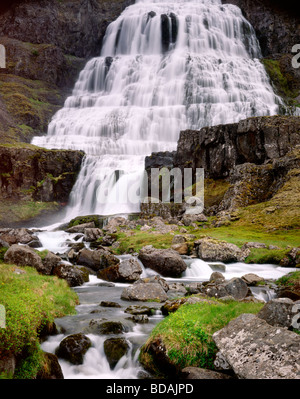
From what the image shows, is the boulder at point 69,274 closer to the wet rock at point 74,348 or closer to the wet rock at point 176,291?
the wet rock at point 176,291

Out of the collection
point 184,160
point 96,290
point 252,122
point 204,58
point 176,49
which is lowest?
point 96,290

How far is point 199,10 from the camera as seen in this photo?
3278 inches

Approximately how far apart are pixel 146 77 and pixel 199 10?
3133cm

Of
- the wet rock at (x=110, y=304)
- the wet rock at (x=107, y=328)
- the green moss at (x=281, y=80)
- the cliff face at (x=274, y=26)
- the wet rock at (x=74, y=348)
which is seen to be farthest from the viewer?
the cliff face at (x=274, y=26)

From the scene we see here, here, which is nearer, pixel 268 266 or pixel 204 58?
pixel 268 266

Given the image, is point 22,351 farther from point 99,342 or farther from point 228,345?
point 228,345

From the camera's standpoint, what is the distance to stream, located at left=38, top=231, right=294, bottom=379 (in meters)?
7.00

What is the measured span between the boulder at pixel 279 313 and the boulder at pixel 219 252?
11.7 meters

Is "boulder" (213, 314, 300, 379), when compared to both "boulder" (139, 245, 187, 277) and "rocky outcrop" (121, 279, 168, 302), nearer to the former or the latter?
"rocky outcrop" (121, 279, 168, 302)

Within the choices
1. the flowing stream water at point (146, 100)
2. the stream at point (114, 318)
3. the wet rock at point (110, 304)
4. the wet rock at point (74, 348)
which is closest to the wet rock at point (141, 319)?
the stream at point (114, 318)

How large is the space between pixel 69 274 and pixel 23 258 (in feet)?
7.50

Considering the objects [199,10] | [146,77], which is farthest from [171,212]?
[199,10]

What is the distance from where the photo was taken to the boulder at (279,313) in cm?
618

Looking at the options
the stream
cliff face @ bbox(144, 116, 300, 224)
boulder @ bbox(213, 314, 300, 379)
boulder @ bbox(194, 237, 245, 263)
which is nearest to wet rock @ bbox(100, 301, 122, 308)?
the stream
